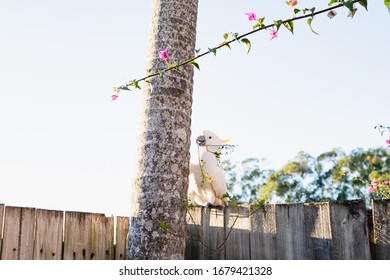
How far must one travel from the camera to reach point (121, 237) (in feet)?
12.1

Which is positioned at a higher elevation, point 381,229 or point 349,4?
point 349,4

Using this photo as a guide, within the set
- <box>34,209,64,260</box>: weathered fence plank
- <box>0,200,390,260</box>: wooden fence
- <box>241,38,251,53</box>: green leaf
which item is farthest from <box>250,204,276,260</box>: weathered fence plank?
<box>241,38,251,53</box>: green leaf

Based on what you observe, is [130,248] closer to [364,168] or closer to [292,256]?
[292,256]

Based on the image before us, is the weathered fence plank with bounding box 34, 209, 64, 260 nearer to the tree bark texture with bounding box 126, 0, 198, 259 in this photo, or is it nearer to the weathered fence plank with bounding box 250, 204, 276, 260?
the tree bark texture with bounding box 126, 0, 198, 259

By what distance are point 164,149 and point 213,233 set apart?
0.85m

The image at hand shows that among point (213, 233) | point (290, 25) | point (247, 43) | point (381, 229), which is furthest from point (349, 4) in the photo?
point (213, 233)

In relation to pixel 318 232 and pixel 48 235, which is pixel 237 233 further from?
pixel 48 235

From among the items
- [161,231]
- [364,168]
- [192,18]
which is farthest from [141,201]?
[364,168]

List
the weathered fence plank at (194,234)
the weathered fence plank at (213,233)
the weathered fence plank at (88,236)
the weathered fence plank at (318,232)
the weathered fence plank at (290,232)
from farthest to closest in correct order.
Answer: the weathered fence plank at (194,234) < the weathered fence plank at (213,233) < the weathered fence plank at (88,236) < the weathered fence plank at (290,232) < the weathered fence plank at (318,232)

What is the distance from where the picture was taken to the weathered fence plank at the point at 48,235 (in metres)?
3.32

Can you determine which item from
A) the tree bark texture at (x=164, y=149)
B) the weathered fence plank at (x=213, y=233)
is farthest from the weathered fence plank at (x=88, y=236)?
the weathered fence plank at (x=213, y=233)

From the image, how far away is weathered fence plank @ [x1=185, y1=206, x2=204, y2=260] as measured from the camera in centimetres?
367

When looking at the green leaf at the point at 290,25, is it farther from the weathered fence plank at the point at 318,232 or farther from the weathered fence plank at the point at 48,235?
the weathered fence plank at the point at 48,235

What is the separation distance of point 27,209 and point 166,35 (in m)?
1.62
